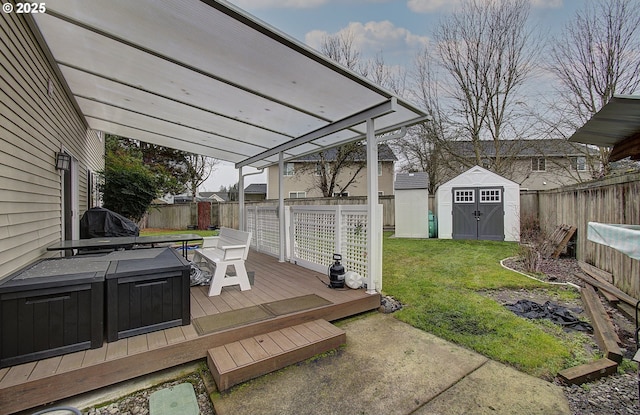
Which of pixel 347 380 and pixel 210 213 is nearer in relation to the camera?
pixel 347 380

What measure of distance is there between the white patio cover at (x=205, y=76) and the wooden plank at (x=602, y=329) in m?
3.02

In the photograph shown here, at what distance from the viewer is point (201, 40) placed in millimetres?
2570

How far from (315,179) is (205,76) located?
15076mm

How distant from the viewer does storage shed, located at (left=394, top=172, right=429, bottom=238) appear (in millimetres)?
11617

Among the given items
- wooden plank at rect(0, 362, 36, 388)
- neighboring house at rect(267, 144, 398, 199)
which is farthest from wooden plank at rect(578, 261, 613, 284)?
neighboring house at rect(267, 144, 398, 199)

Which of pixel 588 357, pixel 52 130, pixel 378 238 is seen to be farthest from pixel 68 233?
pixel 588 357

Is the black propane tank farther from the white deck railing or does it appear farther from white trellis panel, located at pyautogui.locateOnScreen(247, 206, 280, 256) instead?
white trellis panel, located at pyautogui.locateOnScreen(247, 206, 280, 256)

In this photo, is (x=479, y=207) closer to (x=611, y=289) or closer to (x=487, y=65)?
(x=611, y=289)

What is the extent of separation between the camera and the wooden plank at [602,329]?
8.57ft

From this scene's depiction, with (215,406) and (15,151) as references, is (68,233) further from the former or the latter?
(215,406)

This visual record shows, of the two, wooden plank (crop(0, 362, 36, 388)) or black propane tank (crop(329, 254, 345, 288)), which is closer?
wooden plank (crop(0, 362, 36, 388))

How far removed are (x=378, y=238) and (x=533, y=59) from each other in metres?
13.6

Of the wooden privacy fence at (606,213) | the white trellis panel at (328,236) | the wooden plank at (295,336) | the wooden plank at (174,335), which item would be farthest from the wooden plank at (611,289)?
the wooden plank at (174,335)

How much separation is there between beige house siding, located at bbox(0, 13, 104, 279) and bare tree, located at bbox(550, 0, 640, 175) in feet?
45.9
